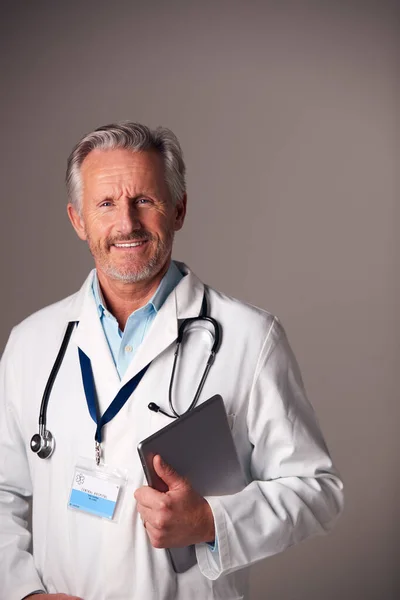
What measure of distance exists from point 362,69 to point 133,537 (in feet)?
8.64

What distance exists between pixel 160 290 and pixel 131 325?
11 cm

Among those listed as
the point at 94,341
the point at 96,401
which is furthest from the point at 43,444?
the point at 94,341

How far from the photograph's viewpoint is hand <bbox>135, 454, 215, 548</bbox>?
1822 millimetres

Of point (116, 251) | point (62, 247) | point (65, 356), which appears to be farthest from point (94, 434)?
point (62, 247)

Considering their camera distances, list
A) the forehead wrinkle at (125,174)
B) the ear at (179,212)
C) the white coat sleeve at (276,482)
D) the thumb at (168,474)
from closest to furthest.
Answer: the thumb at (168,474), the white coat sleeve at (276,482), the forehead wrinkle at (125,174), the ear at (179,212)

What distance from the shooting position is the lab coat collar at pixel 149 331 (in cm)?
208

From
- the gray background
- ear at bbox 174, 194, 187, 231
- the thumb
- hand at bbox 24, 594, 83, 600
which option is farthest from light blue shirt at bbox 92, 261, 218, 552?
the gray background

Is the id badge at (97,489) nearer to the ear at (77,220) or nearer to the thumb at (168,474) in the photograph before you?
the thumb at (168,474)

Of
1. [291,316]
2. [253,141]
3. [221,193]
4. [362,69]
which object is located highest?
[362,69]

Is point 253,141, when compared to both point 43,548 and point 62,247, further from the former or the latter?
point 43,548

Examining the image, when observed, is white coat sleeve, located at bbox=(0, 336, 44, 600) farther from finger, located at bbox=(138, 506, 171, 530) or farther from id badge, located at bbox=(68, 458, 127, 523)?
finger, located at bbox=(138, 506, 171, 530)

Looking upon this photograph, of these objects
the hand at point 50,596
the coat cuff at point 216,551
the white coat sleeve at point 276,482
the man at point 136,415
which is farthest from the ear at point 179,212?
the hand at point 50,596

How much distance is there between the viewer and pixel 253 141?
12.7 ft

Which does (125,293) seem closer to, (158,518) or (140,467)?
(140,467)
